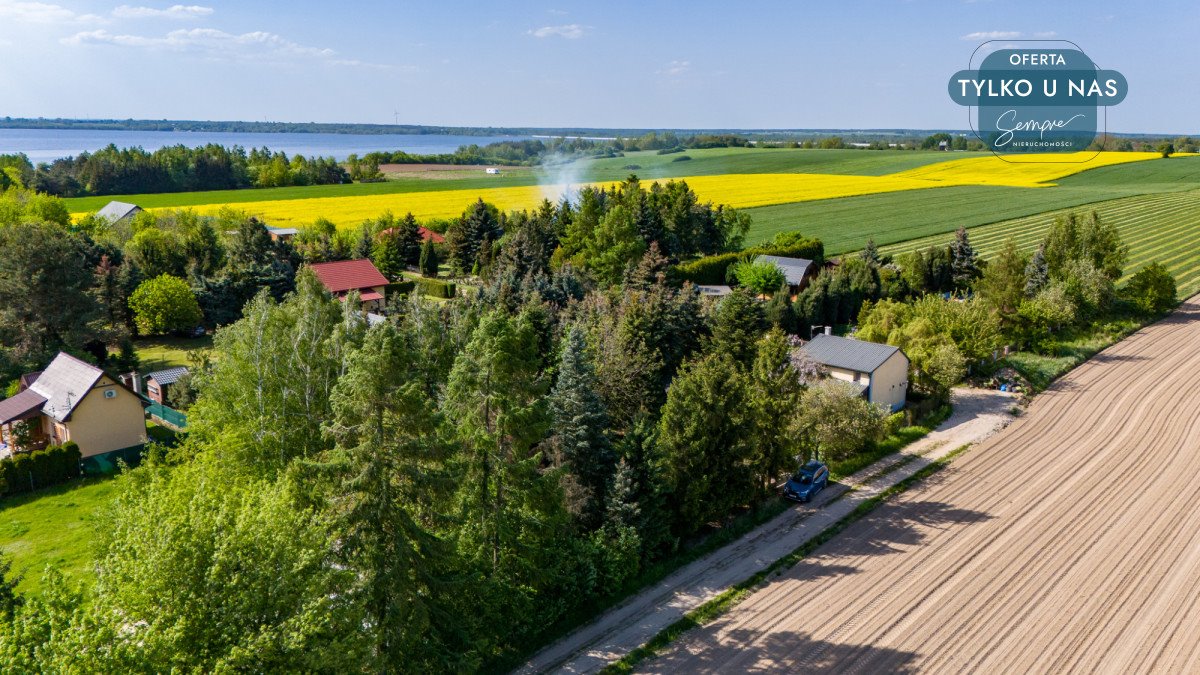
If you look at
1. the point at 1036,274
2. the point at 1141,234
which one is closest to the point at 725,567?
the point at 1036,274

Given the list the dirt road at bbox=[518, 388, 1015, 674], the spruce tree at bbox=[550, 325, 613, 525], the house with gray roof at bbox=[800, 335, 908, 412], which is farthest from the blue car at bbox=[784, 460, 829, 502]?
the spruce tree at bbox=[550, 325, 613, 525]

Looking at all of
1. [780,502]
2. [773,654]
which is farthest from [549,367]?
[773,654]

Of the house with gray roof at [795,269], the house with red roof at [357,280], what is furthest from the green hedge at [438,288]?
the house with gray roof at [795,269]

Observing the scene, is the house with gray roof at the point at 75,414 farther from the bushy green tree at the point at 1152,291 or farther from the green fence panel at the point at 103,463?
the bushy green tree at the point at 1152,291

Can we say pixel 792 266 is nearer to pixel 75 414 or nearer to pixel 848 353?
pixel 848 353

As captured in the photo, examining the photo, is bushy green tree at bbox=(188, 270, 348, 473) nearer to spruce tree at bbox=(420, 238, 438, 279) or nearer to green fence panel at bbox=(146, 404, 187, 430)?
green fence panel at bbox=(146, 404, 187, 430)
